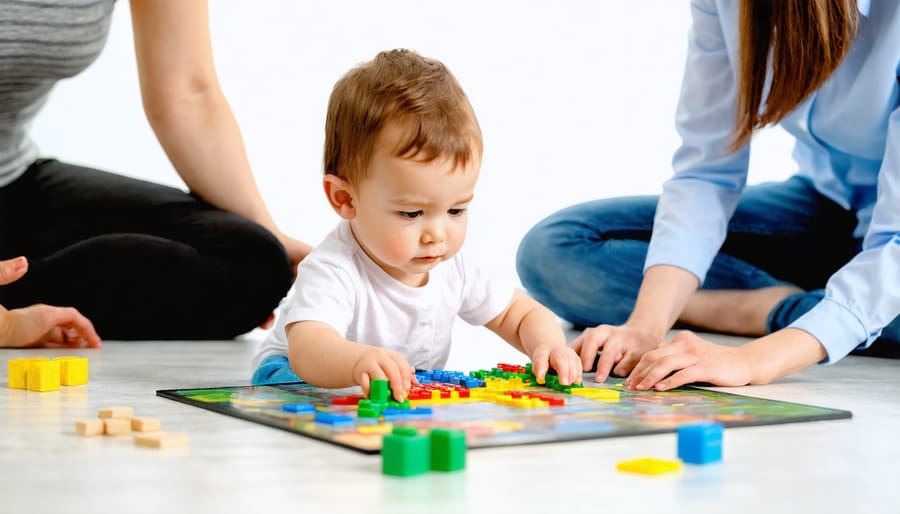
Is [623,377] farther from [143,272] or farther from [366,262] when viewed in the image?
[143,272]

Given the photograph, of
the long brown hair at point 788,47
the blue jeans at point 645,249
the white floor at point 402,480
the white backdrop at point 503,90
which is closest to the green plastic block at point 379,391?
the white floor at point 402,480

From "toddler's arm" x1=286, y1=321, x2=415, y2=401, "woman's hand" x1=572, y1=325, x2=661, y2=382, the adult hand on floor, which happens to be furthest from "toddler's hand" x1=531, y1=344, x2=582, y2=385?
the adult hand on floor

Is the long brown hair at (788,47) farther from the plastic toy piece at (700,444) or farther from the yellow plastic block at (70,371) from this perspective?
the yellow plastic block at (70,371)

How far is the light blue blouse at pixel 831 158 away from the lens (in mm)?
1429

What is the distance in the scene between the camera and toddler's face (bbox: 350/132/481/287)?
1.25 m

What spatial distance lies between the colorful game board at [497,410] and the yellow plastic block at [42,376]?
16cm

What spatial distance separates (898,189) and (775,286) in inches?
25.3

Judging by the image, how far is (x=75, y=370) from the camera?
1.37 metres

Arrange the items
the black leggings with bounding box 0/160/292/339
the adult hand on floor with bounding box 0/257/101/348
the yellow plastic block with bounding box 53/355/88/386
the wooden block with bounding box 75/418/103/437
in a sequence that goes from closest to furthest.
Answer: the wooden block with bounding box 75/418/103/437, the yellow plastic block with bounding box 53/355/88/386, the adult hand on floor with bounding box 0/257/101/348, the black leggings with bounding box 0/160/292/339

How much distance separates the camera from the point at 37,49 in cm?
185

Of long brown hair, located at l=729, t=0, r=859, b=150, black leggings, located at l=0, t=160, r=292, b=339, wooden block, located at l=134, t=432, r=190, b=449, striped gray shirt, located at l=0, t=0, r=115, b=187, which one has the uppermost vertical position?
striped gray shirt, located at l=0, t=0, r=115, b=187

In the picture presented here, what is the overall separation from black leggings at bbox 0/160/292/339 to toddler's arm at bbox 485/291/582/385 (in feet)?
2.20

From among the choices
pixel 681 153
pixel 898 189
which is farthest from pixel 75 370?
pixel 898 189

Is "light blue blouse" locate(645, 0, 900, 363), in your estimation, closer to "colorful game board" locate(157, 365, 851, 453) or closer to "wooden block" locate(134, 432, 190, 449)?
"colorful game board" locate(157, 365, 851, 453)
